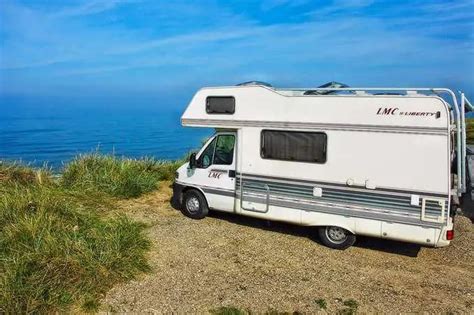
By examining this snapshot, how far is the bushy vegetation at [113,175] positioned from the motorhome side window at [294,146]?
5132mm

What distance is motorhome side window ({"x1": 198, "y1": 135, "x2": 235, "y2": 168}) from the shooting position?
967 centimetres

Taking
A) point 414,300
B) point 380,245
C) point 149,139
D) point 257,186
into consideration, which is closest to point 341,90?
point 257,186

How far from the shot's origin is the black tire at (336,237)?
8.49 m

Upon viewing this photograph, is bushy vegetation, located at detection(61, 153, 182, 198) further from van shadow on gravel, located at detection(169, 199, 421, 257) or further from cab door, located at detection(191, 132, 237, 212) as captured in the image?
cab door, located at detection(191, 132, 237, 212)

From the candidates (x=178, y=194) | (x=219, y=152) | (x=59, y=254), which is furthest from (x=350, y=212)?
(x=59, y=254)

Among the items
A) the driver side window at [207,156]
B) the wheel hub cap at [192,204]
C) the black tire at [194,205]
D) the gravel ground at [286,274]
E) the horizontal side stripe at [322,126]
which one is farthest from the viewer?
the wheel hub cap at [192,204]

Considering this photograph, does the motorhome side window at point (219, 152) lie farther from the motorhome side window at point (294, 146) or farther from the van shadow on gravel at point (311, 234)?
the van shadow on gravel at point (311, 234)

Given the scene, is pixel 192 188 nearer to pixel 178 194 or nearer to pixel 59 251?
pixel 178 194

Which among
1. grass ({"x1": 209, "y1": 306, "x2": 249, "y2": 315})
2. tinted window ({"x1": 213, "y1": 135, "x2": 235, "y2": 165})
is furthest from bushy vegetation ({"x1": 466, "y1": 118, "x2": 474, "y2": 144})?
grass ({"x1": 209, "y1": 306, "x2": 249, "y2": 315})

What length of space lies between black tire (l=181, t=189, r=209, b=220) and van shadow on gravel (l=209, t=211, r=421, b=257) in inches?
19.5

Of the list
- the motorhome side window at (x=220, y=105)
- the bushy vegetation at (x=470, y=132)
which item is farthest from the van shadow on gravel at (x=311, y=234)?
the bushy vegetation at (x=470, y=132)

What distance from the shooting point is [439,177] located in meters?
7.34

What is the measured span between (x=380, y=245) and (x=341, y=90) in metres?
3.19

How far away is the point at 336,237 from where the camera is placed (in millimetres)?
8633
